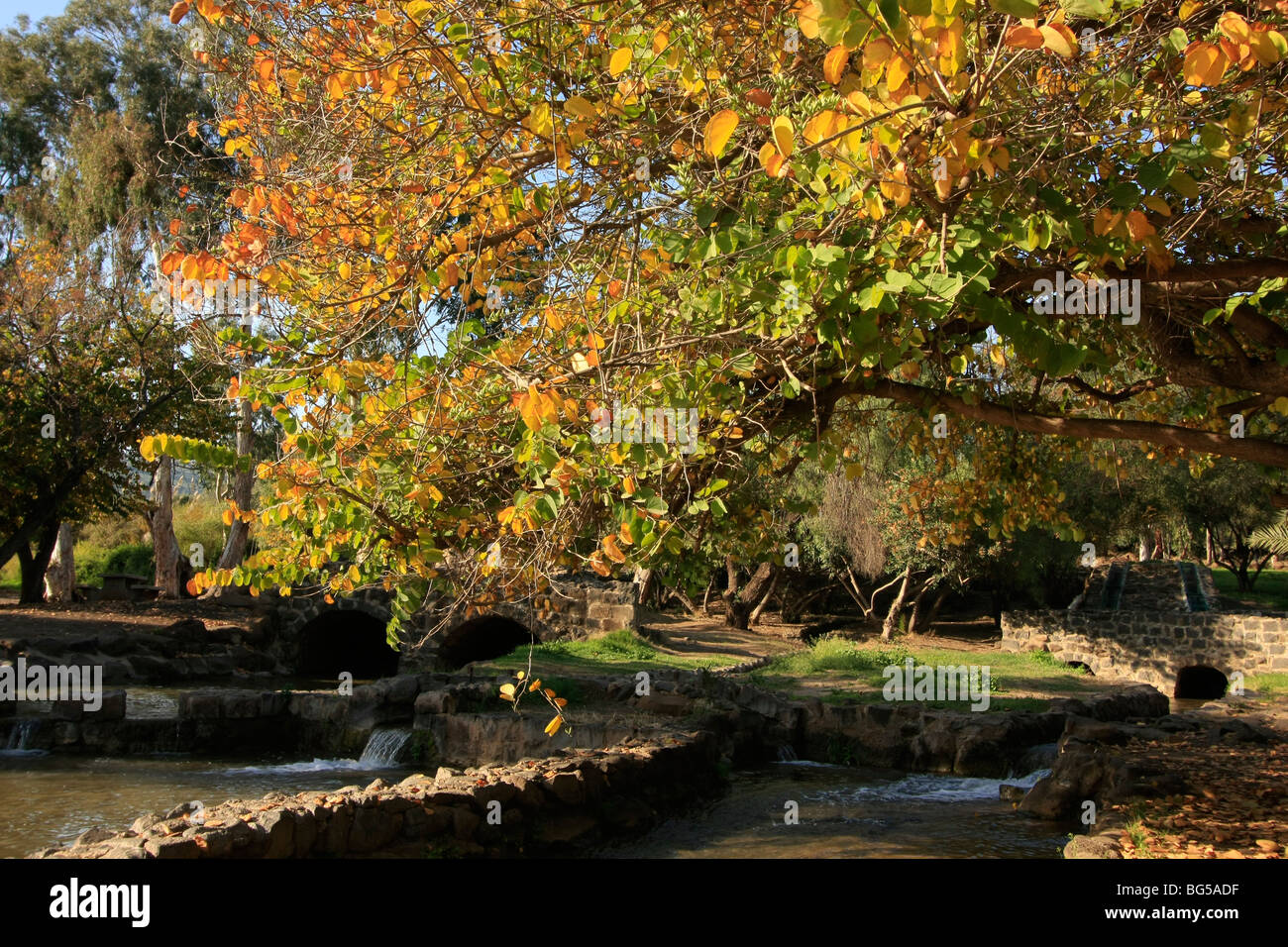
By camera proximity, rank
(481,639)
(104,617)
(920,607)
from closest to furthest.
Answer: (104,617) → (481,639) → (920,607)

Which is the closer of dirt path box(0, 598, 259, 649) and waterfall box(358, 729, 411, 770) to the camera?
waterfall box(358, 729, 411, 770)

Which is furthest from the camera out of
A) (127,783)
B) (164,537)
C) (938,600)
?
(164,537)

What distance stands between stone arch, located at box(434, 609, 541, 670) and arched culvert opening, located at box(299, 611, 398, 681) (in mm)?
1627

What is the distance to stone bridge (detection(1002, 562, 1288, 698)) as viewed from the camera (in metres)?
20.4

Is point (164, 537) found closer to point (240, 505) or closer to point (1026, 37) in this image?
point (240, 505)

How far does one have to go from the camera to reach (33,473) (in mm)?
18844

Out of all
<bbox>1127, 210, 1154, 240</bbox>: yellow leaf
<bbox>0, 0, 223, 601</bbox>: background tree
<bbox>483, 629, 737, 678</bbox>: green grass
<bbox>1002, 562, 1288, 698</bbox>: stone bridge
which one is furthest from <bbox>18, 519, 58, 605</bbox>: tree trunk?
<bbox>1127, 210, 1154, 240</bbox>: yellow leaf

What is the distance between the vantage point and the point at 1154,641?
2186 cm

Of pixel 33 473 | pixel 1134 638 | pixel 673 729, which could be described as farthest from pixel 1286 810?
pixel 33 473

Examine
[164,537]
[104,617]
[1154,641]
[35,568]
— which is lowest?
[1154,641]

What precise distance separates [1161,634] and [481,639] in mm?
16445

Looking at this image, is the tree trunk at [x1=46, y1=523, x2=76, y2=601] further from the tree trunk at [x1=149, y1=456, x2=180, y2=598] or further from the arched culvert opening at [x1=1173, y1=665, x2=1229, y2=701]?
the arched culvert opening at [x1=1173, y1=665, x2=1229, y2=701]

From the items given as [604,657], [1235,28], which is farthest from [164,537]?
[1235,28]
